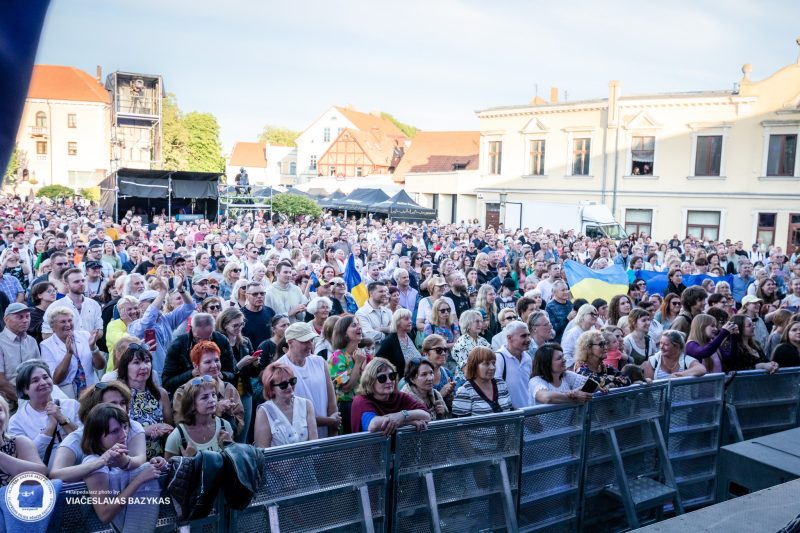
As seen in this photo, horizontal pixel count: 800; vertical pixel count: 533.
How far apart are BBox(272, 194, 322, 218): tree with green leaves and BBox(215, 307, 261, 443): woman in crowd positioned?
27.5 metres

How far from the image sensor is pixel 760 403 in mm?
6789

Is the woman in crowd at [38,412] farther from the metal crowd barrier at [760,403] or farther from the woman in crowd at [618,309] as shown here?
the woman in crowd at [618,309]

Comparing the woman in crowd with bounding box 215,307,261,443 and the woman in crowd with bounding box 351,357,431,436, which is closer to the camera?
the woman in crowd with bounding box 351,357,431,436

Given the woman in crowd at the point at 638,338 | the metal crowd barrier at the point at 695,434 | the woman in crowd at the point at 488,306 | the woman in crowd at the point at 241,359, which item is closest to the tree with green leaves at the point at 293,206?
the woman in crowd at the point at 488,306

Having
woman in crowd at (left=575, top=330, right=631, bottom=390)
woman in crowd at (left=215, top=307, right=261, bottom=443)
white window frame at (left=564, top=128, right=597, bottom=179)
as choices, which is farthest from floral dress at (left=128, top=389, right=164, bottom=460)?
white window frame at (left=564, top=128, right=597, bottom=179)

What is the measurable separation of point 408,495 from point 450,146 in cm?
4977

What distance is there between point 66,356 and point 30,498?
8.67 ft

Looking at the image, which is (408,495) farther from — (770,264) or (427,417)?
(770,264)

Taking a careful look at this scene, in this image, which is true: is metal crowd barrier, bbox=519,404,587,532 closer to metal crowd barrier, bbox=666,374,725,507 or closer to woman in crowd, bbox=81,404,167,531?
metal crowd barrier, bbox=666,374,725,507

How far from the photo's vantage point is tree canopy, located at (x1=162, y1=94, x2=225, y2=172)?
60.9m

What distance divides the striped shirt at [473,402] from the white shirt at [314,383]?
1074 mm

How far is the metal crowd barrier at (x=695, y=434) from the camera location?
20.0 ft

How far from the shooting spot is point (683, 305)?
890 cm

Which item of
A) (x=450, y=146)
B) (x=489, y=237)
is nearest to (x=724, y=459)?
(x=489, y=237)
